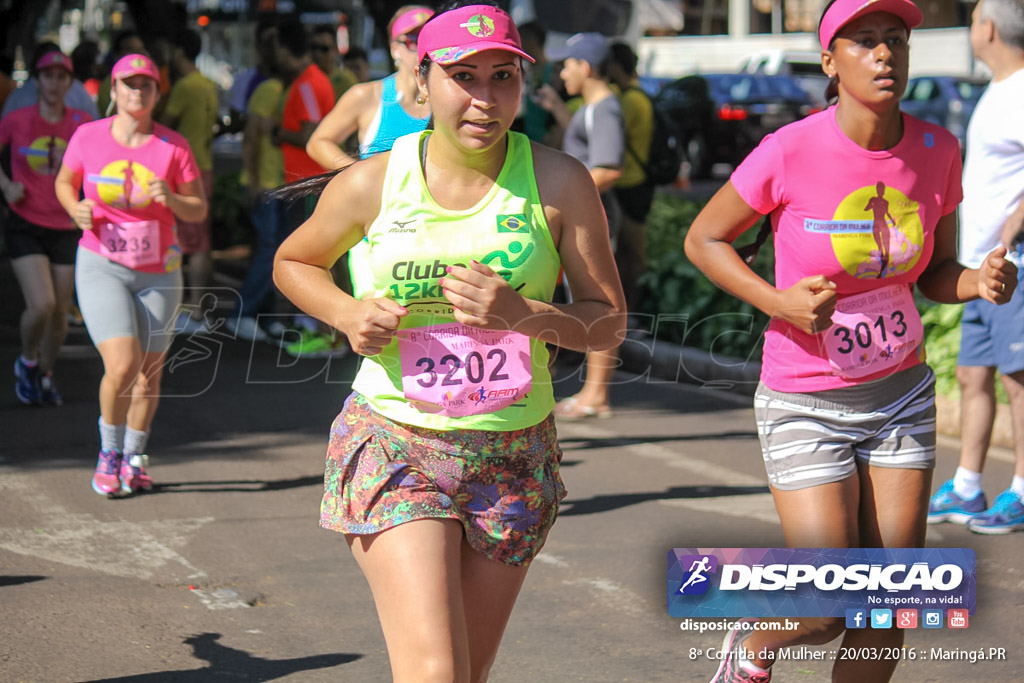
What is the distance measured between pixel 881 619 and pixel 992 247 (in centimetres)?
279

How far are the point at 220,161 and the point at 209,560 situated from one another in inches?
978

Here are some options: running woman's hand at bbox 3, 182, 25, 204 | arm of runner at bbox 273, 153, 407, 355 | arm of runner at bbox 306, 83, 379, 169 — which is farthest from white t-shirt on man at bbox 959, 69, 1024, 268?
running woman's hand at bbox 3, 182, 25, 204

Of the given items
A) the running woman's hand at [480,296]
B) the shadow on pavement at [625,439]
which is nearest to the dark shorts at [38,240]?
the shadow on pavement at [625,439]

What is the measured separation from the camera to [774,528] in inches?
251

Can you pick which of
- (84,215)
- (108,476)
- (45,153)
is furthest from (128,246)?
(45,153)

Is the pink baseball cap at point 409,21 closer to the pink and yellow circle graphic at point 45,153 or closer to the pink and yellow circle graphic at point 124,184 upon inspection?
the pink and yellow circle graphic at point 124,184

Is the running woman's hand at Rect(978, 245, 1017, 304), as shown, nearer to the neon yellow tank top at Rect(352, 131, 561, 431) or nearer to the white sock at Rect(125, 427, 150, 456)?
the neon yellow tank top at Rect(352, 131, 561, 431)

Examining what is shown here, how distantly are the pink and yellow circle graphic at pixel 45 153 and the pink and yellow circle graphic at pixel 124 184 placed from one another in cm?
197

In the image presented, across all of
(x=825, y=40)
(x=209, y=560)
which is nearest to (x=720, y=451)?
(x=209, y=560)

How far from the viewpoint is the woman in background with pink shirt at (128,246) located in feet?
21.6

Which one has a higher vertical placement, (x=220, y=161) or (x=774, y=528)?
(x=774, y=528)

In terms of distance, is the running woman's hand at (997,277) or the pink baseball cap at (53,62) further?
the pink baseball cap at (53,62)

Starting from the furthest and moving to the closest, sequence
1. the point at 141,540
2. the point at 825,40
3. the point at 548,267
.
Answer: the point at 141,540
the point at 825,40
the point at 548,267

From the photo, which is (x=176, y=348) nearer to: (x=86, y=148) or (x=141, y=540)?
(x=86, y=148)
